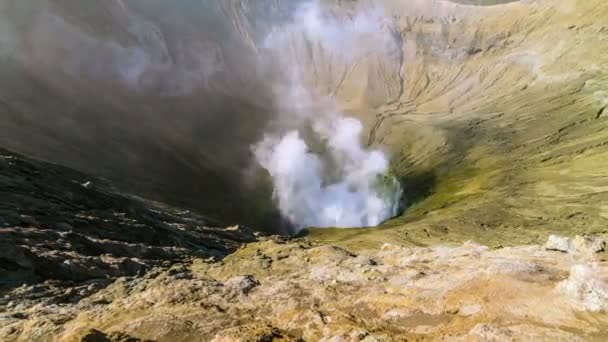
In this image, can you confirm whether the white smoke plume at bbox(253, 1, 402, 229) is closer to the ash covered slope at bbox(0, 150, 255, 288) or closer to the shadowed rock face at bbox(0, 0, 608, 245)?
the shadowed rock face at bbox(0, 0, 608, 245)

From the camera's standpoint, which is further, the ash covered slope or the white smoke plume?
the white smoke plume

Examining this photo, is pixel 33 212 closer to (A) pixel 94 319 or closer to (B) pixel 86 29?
(A) pixel 94 319

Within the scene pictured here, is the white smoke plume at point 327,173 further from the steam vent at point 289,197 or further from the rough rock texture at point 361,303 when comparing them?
the rough rock texture at point 361,303

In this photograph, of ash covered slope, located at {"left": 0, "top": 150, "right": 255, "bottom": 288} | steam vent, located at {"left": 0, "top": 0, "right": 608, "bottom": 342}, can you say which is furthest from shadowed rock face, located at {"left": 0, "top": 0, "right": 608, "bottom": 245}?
ash covered slope, located at {"left": 0, "top": 150, "right": 255, "bottom": 288}

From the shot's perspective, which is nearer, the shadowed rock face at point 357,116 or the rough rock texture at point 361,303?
the rough rock texture at point 361,303

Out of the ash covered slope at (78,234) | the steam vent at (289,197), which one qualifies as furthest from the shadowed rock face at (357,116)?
the ash covered slope at (78,234)

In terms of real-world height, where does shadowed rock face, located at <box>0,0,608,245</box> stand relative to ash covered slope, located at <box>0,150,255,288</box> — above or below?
above
